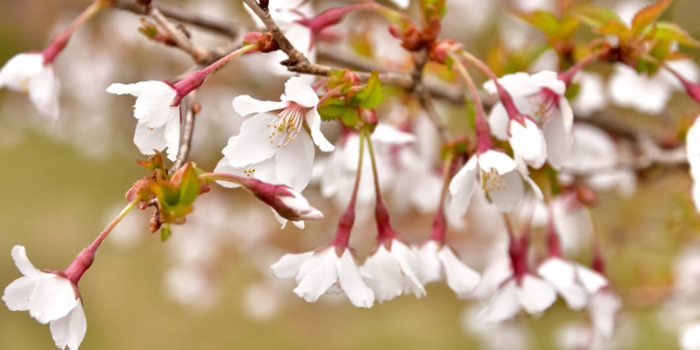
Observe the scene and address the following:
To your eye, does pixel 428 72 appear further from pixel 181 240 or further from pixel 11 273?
pixel 11 273

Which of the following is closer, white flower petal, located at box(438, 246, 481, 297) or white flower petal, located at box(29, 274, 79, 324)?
white flower petal, located at box(29, 274, 79, 324)

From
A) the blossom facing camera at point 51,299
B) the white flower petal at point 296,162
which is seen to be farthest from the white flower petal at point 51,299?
the white flower petal at point 296,162

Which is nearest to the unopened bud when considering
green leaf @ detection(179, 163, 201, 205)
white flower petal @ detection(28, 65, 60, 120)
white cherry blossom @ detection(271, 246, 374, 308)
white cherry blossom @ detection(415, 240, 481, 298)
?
green leaf @ detection(179, 163, 201, 205)

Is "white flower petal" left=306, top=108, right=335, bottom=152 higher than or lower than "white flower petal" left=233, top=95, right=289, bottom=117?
lower

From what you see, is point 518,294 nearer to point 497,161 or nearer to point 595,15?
point 497,161

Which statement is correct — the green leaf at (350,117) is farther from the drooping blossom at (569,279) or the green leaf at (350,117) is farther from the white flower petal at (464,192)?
the drooping blossom at (569,279)

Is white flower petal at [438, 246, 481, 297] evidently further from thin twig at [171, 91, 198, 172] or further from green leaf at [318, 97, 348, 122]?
thin twig at [171, 91, 198, 172]
